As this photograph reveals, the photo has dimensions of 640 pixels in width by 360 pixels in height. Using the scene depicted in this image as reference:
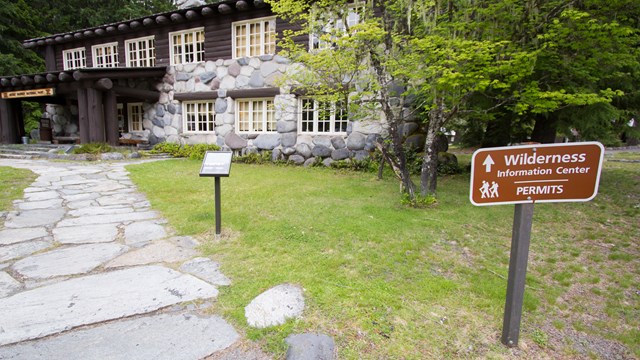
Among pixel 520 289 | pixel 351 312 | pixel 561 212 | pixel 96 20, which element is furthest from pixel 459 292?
pixel 96 20

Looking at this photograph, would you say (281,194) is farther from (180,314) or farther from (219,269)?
(180,314)

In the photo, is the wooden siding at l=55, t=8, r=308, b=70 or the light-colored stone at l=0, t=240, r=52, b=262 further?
the wooden siding at l=55, t=8, r=308, b=70

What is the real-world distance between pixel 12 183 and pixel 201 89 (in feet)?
24.3

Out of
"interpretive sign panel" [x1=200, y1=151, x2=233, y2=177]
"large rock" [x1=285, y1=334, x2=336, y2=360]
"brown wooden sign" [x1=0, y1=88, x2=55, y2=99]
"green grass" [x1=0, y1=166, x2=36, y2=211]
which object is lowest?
"large rock" [x1=285, y1=334, x2=336, y2=360]

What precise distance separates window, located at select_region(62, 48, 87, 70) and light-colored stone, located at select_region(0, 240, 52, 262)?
16.4 metres

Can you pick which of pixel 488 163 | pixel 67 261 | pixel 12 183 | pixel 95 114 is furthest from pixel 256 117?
pixel 488 163

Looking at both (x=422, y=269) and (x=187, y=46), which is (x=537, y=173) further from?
(x=187, y=46)

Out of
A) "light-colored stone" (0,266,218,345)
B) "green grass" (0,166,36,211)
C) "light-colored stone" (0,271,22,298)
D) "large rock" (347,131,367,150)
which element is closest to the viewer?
"light-colored stone" (0,266,218,345)

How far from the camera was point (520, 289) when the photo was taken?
2215 millimetres

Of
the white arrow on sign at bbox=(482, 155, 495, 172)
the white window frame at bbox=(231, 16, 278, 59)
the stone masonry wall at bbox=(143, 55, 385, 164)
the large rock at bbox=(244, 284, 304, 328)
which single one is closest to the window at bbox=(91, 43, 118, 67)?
the stone masonry wall at bbox=(143, 55, 385, 164)

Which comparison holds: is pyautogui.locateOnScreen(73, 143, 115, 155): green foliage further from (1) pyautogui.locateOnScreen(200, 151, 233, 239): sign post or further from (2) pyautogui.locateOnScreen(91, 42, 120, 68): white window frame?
(1) pyautogui.locateOnScreen(200, 151, 233, 239): sign post

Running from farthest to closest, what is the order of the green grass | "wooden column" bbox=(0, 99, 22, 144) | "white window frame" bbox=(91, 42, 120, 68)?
1. "white window frame" bbox=(91, 42, 120, 68)
2. "wooden column" bbox=(0, 99, 22, 144)
3. the green grass

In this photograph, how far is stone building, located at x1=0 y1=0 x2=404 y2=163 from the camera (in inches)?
443

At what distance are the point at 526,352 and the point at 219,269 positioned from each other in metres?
2.63
